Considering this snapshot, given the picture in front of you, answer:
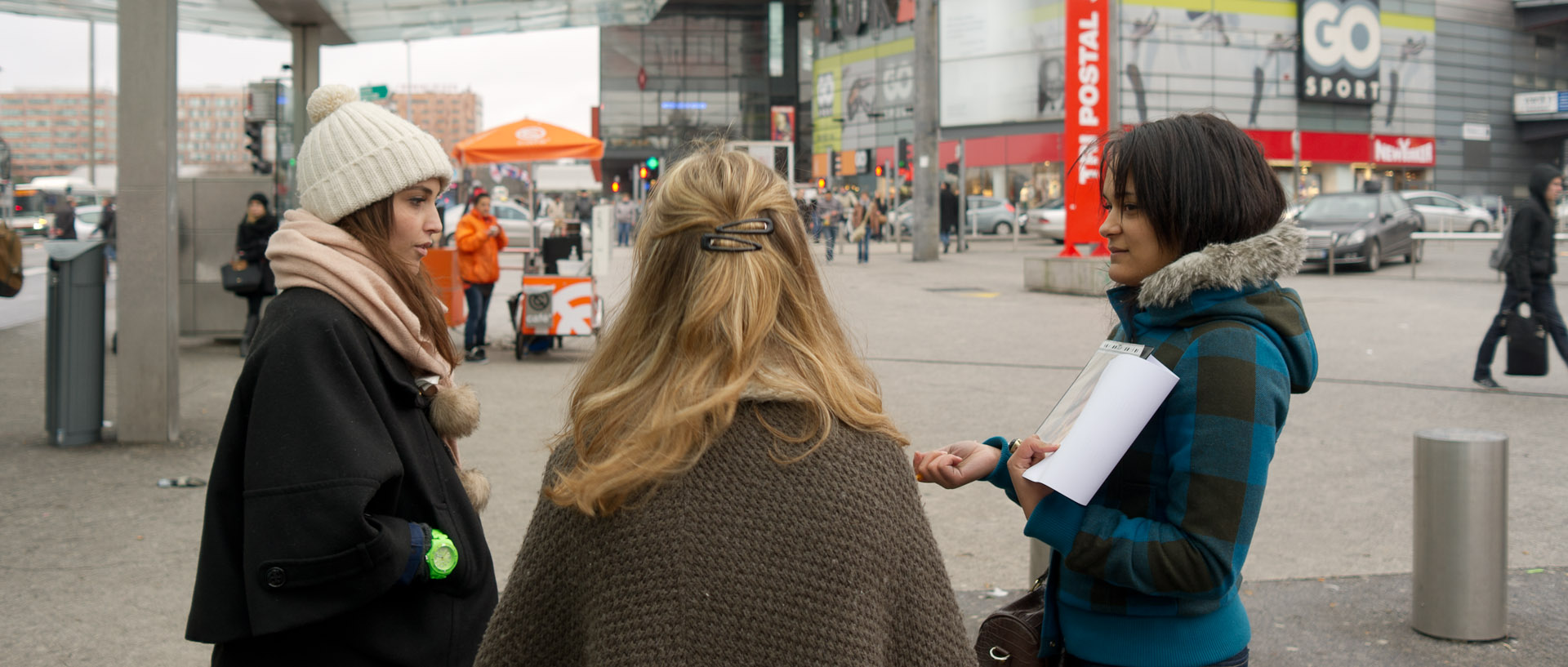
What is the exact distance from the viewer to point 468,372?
35.6 ft

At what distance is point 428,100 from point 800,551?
518ft

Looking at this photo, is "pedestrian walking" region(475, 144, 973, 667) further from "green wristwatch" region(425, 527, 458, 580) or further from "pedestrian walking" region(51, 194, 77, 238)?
"pedestrian walking" region(51, 194, 77, 238)

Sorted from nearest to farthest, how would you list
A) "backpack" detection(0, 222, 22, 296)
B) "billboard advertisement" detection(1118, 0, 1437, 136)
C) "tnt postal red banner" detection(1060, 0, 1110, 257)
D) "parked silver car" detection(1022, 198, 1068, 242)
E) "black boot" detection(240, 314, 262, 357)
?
"backpack" detection(0, 222, 22, 296) → "black boot" detection(240, 314, 262, 357) → "tnt postal red banner" detection(1060, 0, 1110, 257) → "parked silver car" detection(1022, 198, 1068, 242) → "billboard advertisement" detection(1118, 0, 1437, 136)

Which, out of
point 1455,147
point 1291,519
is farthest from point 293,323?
point 1455,147

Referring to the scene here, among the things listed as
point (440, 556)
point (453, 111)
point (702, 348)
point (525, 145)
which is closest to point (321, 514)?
point (440, 556)

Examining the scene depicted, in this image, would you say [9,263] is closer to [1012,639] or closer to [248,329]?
[248,329]

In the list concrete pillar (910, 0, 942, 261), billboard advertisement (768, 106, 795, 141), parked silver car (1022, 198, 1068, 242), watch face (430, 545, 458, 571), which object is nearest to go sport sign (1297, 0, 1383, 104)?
parked silver car (1022, 198, 1068, 242)

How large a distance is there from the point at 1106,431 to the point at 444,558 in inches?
49.9

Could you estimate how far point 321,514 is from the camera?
2043 mm

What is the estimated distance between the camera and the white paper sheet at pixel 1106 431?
5.97ft

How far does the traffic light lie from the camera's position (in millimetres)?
15211

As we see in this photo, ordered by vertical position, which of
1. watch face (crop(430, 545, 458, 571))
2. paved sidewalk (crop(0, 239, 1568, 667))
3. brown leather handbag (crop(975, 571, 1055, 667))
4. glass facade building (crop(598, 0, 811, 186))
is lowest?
paved sidewalk (crop(0, 239, 1568, 667))

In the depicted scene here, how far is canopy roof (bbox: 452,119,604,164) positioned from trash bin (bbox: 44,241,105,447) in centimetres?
891

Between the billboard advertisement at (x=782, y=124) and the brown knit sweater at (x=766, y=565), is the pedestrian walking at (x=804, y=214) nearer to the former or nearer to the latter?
the brown knit sweater at (x=766, y=565)
